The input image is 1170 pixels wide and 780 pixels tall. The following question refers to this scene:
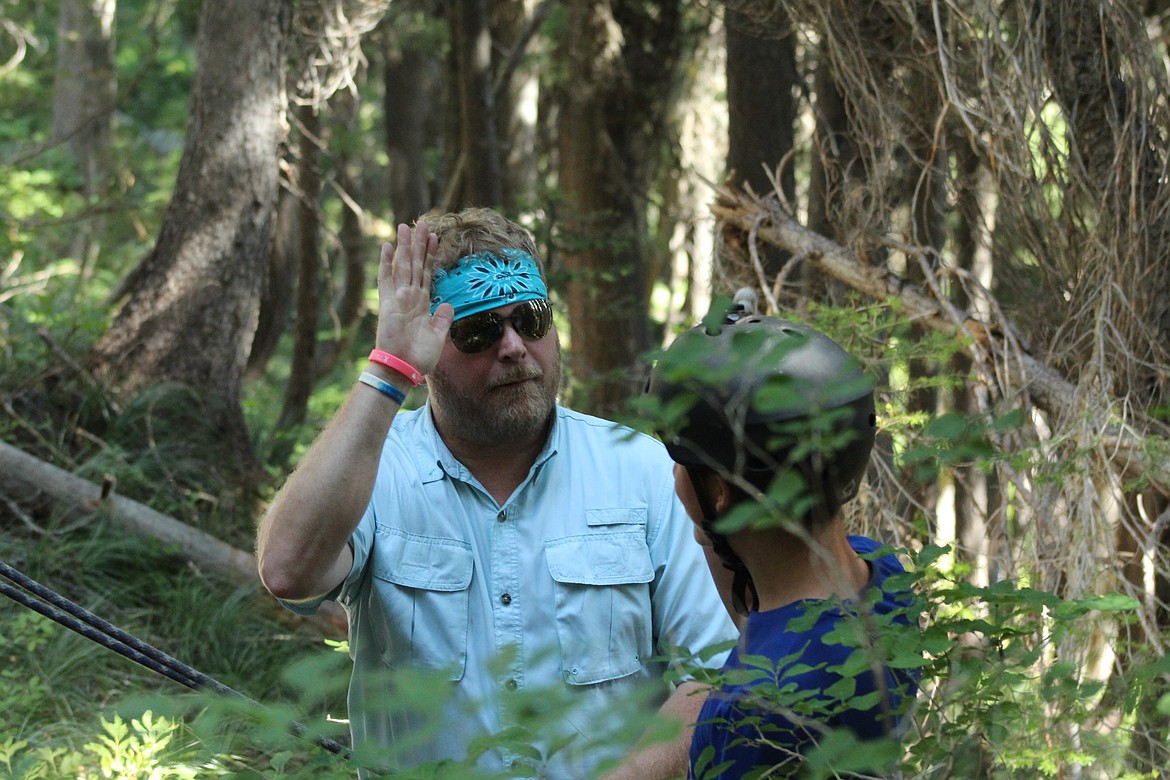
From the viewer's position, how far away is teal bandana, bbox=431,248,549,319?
311 cm

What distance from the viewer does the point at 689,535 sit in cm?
Answer: 303

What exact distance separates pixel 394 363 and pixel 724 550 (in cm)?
110

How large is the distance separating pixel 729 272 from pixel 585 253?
13.0 feet

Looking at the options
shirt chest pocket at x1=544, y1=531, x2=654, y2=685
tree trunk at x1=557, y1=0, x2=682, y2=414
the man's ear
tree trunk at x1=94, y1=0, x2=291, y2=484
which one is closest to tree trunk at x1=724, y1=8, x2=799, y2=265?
tree trunk at x1=557, y1=0, x2=682, y2=414

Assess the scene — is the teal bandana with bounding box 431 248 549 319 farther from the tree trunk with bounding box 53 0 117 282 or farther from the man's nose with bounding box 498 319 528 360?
the tree trunk with bounding box 53 0 117 282

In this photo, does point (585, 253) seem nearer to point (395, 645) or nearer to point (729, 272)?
point (729, 272)

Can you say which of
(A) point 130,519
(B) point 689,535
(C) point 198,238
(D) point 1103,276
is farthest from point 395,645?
(C) point 198,238

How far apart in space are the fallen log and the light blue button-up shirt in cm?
387

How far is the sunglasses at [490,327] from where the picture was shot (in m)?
3.11

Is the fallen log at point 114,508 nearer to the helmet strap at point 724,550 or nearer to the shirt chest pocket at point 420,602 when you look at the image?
the shirt chest pocket at point 420,602

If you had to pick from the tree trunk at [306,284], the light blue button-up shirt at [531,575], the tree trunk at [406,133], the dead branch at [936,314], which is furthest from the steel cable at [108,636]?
the tree trunk at [406,133]

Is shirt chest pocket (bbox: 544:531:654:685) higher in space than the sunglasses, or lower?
lower

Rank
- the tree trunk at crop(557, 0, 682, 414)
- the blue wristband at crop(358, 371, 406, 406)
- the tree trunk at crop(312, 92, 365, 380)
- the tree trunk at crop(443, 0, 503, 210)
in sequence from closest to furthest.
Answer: the blue wristband at crop(358, 371, 406, 406) < the tree trunk at crop(443, 0, 503, 210) < the tree trunk at crop(557, 0, 682, 414) < the tree trunk at crop(312, 92, 365, 380)

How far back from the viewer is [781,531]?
1962 millimetres
